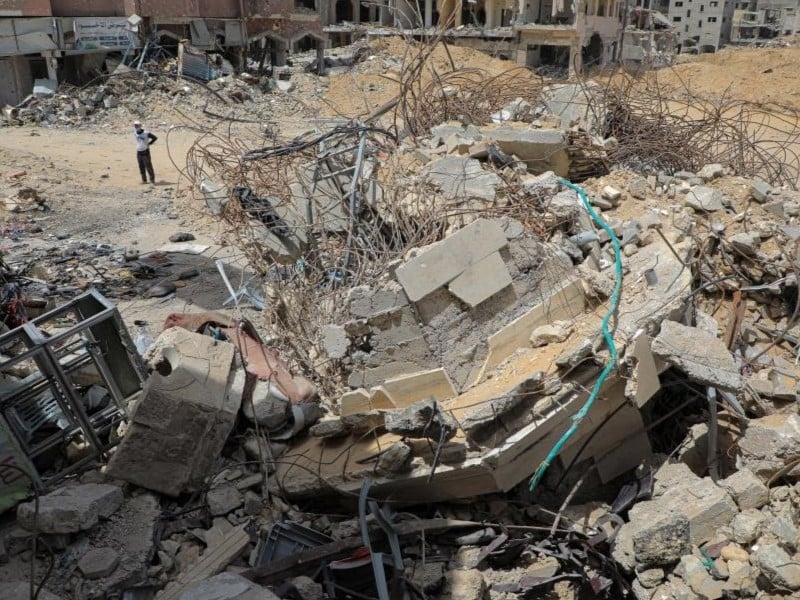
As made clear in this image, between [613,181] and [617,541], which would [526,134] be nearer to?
[613,181]

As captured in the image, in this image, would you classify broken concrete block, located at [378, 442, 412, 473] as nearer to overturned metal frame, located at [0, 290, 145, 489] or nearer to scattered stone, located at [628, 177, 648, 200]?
overturned metal frame, located at [0, 290, 145, 489]

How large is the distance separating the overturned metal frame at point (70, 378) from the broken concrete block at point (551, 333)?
2695mm

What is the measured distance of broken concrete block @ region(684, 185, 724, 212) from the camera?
622 centimetres

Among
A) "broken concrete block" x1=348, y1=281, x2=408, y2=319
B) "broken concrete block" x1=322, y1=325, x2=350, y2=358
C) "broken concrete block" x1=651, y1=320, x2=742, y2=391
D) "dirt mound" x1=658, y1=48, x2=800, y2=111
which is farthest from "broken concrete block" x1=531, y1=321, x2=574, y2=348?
"dirt mound" x1=658, y1=48, x2=800, y2=111

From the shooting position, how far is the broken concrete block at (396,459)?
4.14 metres

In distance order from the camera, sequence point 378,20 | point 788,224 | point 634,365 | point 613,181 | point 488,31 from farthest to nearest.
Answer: point 378,20, point 488,31, point 613,181, point 788,224, point 634,365

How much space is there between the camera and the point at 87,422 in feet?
13.6

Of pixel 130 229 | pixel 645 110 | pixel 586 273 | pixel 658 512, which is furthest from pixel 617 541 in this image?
pixel 130 229

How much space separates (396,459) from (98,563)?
67.0 inches

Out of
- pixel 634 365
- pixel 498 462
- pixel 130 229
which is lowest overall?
pixel 130 229

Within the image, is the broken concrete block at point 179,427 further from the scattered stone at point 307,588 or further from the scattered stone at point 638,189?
the scattered stone at point 638,189

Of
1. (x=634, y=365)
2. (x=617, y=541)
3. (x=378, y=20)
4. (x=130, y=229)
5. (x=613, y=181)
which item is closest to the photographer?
(x=617, y=541)

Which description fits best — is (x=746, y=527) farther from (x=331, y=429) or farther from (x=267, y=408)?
(x=267, y=408)

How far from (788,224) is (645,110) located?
11.3 feet
